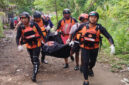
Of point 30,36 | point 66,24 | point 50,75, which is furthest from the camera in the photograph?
point 66,24

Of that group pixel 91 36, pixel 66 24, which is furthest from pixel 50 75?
pixel 91 36

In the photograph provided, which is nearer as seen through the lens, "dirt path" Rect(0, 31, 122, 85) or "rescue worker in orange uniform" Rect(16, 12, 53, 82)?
"rescue worker in orange uniform" Rect(16, 12, 53, 82)

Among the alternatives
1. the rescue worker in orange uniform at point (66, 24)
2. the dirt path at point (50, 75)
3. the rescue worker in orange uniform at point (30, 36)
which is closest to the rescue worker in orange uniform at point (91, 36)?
the dirt path at point (50, 75)

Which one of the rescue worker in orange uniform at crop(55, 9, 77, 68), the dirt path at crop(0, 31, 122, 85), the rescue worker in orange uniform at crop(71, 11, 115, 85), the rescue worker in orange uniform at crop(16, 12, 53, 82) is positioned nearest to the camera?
the rescue worker in orange uniform at crop(71, 11, 115, 85)

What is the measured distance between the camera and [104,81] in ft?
16.1

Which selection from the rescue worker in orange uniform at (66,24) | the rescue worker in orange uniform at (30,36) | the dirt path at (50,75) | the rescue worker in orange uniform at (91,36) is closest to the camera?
the rescue worker in orange uniform at (91,36)

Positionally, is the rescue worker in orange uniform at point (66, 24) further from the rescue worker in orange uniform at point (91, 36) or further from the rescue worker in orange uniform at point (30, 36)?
the rescue worker in orange uniform at point (91, 36)

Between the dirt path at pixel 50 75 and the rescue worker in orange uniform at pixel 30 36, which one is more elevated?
the rescue worker in orange uniform at pixel 30 36

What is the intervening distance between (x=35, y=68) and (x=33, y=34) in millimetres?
1027

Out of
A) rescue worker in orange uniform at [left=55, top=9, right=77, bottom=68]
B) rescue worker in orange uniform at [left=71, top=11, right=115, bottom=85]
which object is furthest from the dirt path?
rescue worker in orange uniform at [left=71, top=11, right=115, bottom=85]

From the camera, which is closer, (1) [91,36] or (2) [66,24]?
(1) [91,36]

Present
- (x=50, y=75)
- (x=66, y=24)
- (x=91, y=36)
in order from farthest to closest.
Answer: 1. (x=66, y=24)
2. (x=50, y=75)
3. (x=91, y=36)

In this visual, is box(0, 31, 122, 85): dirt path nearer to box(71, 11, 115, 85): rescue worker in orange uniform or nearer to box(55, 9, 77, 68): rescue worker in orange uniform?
box(55, 9, 77, 68): rescue worker in orange uniform

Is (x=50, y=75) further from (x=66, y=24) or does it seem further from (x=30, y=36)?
(x=66, y=24)
